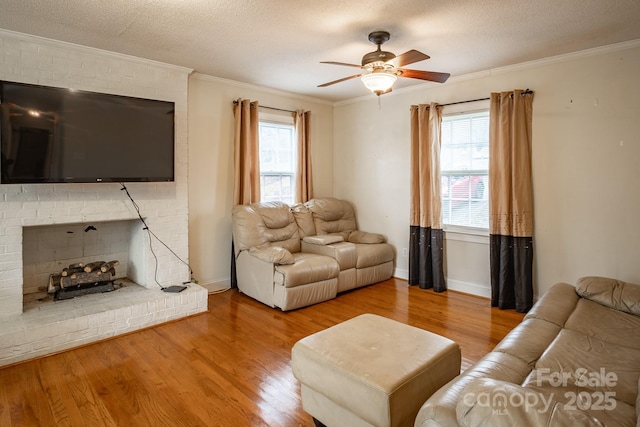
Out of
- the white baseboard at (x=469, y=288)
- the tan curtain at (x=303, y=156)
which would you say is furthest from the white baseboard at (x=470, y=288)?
the tan curtain at (x=303, y=156)

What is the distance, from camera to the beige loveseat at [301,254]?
155 inches

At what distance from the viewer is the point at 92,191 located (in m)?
3.45

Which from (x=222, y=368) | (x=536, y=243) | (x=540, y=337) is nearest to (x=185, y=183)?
(x=222, y=368)

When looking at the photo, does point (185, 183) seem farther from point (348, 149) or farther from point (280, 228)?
point (348, 149)

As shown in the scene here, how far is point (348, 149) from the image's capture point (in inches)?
227

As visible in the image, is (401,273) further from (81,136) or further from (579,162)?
(81,136)

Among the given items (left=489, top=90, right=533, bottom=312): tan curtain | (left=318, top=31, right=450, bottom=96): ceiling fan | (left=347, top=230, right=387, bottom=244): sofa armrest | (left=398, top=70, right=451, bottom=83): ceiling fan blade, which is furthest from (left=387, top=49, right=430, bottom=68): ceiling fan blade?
(left=347, top=230, right=387, bottom=244): sofa armrest

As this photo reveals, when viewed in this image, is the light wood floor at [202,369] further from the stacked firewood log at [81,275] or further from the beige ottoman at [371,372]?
the stacked firewood log at [81,275]

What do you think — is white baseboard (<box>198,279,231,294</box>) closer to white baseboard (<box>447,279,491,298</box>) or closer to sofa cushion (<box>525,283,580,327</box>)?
white baseboard (<box>447,279,491,298</box>)

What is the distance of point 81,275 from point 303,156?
305 centimetres

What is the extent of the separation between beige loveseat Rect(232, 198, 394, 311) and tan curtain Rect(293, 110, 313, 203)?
7.8 inches

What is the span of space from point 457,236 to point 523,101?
164cm

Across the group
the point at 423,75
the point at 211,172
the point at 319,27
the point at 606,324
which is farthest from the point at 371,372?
the point at 211,172

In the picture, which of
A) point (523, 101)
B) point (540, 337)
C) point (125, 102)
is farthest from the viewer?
point (523, 101)
